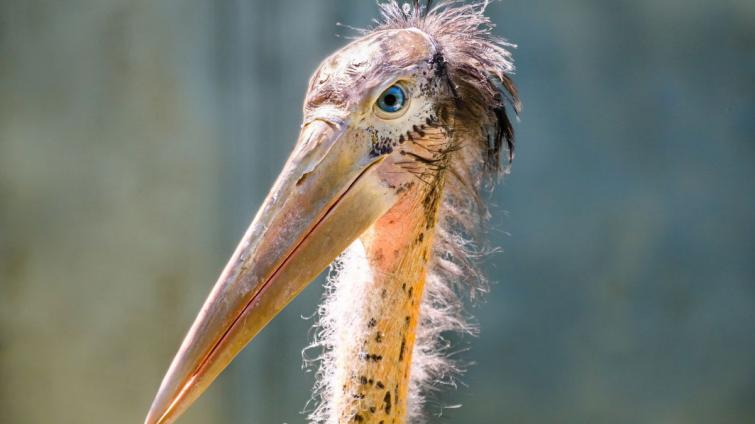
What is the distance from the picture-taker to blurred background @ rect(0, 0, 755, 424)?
2.97 metres

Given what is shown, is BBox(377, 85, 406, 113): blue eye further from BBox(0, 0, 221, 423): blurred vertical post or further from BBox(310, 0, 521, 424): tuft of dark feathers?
BBox(0, 0, 221, 423): blurred vertical post

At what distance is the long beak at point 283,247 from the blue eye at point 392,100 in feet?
0.33

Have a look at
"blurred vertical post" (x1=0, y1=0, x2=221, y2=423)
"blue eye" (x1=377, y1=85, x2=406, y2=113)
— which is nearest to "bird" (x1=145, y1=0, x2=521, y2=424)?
"blue eye" (x1=377, y1=85, x2=406, y2=113)

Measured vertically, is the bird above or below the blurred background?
below

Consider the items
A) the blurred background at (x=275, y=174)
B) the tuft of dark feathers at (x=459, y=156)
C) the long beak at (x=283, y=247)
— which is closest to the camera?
the long beak at (x=283, y=247)

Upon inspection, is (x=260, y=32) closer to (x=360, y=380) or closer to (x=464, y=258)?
(x=464, y=258)

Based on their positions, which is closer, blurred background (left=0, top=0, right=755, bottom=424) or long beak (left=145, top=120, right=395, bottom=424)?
long beak (left=145, top=120, right=395, bottom=424)

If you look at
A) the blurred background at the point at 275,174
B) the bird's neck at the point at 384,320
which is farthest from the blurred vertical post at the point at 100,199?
the bird's neck at the point at 384,320

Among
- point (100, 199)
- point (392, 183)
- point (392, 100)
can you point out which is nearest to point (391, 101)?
point (392, 100)

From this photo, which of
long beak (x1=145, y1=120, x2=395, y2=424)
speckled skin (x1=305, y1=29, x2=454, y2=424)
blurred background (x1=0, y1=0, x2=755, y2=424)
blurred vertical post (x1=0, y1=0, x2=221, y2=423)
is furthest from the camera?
blurred vertical post (x1=0, y1=0, x2=221, y2=423)

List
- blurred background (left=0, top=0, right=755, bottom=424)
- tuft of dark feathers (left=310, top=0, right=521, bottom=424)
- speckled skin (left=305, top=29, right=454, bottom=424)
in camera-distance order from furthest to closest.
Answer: blurred background (left=0, top=0, right=755, bottom=424) < tuft of dark feathers (left=310, top=0, right=521, bottom=424) < speckled skin (left=305, top=29, right=454, bottom=424)

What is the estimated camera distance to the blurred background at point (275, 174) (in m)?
2.97

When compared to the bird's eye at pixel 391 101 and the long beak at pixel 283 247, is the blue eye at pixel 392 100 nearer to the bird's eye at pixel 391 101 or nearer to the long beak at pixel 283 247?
the bird's eye at pixel 391 101

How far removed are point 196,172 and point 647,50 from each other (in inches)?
71.7
